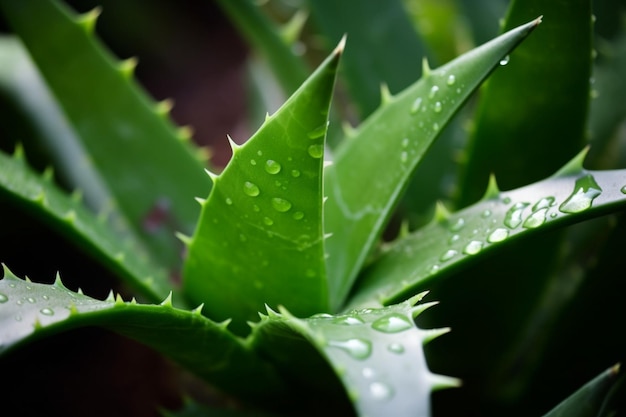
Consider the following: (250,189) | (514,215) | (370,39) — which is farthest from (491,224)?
(370,39)

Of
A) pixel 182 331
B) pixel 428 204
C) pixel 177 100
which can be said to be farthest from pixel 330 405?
pixel 177 100

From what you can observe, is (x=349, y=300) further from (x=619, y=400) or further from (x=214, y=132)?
(x=214, y=132)

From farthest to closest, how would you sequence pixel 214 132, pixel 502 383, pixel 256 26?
pixel 214 132, pixel 256 26, pixel 502 383

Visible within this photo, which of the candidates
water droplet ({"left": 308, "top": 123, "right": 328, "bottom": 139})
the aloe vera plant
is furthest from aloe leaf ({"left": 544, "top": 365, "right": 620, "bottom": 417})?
water droplet ({"left": 308, "top": 123, "right": 328, "bottom": 139})

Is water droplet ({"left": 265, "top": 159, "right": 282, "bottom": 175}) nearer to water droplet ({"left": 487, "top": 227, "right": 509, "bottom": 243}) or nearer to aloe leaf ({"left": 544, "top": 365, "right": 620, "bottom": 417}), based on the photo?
water droplet ({"left": 487, "top": 227, "right": 509, "bottom": 243})

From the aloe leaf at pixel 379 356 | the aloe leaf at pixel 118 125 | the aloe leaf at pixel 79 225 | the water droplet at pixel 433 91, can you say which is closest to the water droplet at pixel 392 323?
the aloe leaf at pixel 379 356

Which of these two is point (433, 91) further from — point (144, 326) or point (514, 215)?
point (144, 326)

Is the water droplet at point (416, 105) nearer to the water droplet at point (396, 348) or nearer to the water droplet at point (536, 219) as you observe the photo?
the water droplet at point (536, 219)
